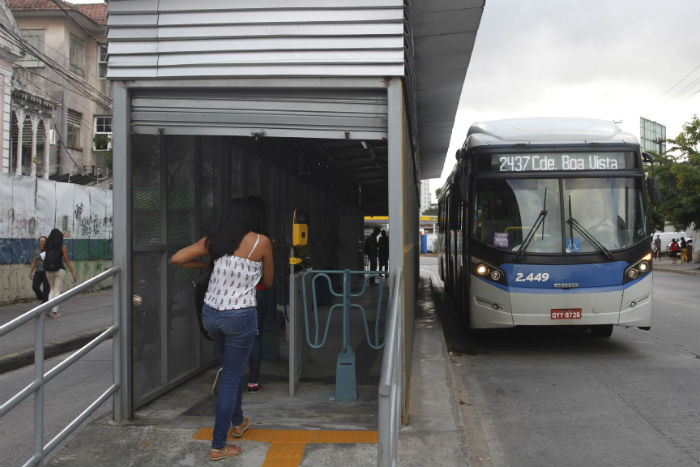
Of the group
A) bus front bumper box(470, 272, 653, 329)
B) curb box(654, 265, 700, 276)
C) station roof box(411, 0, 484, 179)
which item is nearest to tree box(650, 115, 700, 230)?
curb box(654, 265, 700, 276)

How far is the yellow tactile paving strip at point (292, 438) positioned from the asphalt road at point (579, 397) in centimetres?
93

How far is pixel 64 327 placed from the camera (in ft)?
28.0

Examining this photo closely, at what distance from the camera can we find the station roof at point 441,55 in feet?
21.5

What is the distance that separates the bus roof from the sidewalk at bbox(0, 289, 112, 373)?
5993mm

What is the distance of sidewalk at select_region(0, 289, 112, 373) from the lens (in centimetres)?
478

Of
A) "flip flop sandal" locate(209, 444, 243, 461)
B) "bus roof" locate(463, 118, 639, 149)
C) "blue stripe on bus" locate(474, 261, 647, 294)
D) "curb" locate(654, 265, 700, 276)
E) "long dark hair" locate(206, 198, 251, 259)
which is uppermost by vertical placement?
"bus roof" locate(463, 118, 639, 149)

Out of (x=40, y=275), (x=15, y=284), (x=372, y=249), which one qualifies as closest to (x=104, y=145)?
(x=372, y=249)

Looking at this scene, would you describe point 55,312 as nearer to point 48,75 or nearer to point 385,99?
point 385,99

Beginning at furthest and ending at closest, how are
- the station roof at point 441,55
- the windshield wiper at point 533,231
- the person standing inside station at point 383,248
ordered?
1. the person standing inside station at point 383,248
2. the windshield wiper at point 533,231
3. the station roof at point 441,55

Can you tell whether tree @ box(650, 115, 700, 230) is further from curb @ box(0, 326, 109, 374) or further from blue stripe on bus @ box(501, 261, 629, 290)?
curb @ box(0, 326, 109, 374)

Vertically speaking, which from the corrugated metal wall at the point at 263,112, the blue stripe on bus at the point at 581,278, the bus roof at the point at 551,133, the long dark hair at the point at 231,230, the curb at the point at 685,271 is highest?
the bus roof at the point at 551,133

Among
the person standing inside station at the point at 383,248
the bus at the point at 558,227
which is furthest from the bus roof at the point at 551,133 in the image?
the person standing inside station at the point at 383,248

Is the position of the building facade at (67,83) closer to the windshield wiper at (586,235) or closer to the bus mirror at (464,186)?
the bus mirror at (464,186)

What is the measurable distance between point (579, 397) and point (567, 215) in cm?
290
